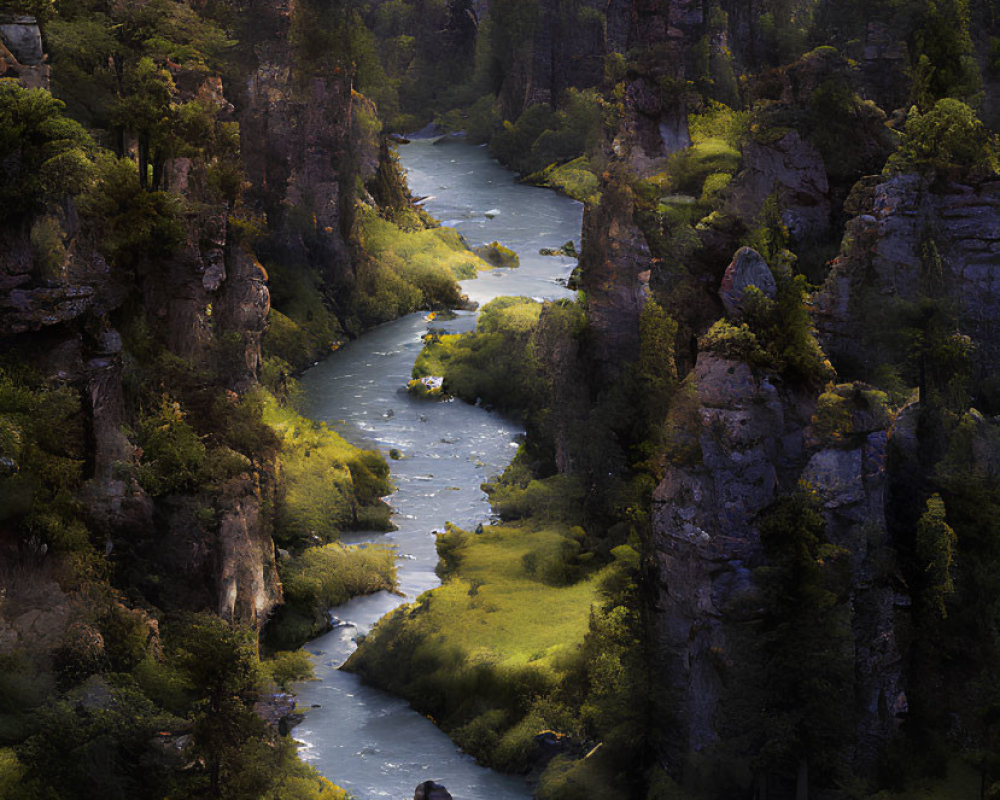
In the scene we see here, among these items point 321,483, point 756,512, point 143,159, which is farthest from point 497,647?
point 143,159

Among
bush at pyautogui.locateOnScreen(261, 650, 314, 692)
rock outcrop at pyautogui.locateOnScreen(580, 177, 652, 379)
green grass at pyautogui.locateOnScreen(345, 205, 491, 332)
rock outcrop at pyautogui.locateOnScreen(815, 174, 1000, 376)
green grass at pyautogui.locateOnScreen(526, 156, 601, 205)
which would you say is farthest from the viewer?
green grass at pyautogui.locateOnScreen(345, 205, 491, 332)

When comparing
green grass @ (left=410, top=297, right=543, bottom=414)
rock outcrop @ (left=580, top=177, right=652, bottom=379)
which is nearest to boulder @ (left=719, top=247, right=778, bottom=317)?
rock outcrop @ (left=580, top=177, right=652, bottom=379)

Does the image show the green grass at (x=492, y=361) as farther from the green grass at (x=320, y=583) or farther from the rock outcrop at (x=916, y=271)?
the rock outcrop at (x=916, y=271)

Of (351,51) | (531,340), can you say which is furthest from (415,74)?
(531,340)

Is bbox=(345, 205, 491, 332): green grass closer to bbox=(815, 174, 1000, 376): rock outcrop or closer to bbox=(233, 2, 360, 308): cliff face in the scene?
bbox=(233, 2, 360, 308): cliff face

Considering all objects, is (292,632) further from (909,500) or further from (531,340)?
(531,340)

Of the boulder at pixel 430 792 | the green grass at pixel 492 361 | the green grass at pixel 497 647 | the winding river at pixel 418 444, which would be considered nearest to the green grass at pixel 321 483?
the winding river at pixel 418 444
